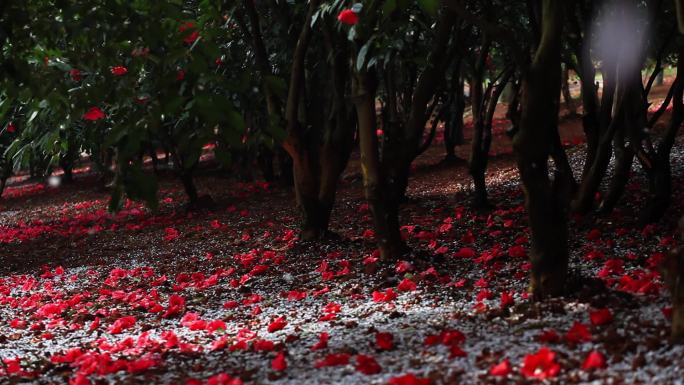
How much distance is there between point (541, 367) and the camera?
9.32ft

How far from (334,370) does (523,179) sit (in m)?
1.46

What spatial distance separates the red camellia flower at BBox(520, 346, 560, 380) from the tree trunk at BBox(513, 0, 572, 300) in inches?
50.7

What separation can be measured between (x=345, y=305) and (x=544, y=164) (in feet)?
5.81

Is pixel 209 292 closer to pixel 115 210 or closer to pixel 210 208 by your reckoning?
pixel 115 210

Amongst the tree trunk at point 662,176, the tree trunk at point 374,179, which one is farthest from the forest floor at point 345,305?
the tree trunk at point 374,179

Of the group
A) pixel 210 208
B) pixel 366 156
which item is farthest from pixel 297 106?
pixel 210 208

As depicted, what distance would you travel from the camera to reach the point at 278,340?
426 centimetres

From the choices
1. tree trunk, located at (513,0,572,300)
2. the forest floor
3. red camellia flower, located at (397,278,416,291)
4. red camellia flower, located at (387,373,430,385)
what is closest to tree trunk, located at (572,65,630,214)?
the forest floor

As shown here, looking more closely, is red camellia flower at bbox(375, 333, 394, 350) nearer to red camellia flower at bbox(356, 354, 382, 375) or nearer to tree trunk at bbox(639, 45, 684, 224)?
red camellia flower at bbox(356, 354, 382, 375)

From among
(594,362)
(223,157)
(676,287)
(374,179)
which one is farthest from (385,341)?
(374,179)

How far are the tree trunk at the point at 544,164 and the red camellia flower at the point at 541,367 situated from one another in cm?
129

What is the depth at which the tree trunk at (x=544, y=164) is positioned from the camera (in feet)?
12.6

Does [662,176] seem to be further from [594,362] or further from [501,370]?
[501,370]

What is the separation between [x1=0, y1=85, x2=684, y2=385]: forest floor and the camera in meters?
3.25
